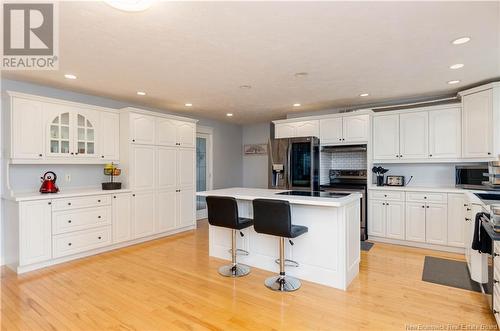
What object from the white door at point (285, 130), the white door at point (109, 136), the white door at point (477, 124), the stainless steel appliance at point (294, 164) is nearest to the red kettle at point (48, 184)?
the white door at point (109, 136)

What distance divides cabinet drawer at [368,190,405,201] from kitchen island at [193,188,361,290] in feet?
5.14

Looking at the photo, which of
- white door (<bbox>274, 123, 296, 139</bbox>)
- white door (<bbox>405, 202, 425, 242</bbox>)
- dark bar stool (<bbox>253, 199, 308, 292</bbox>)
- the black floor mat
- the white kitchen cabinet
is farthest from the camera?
white door (<bbox>274, 123, 296, 139</bbox>)

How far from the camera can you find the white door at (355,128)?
4.70m

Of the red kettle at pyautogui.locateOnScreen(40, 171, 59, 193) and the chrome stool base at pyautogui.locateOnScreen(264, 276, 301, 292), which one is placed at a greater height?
the red kettle at pyautogui.locateOnScreen(40, 171, 59, 193)

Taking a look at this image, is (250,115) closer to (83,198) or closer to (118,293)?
(83,198)

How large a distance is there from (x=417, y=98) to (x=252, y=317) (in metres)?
4.39

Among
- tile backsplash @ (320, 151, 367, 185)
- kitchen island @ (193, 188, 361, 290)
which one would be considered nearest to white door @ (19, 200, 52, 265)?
kitchen island @ (193, 188, 361, 290)

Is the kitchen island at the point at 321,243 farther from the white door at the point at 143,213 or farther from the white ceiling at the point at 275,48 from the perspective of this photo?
the white door at the point at 143,213

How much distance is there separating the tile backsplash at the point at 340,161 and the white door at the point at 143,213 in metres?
3.18

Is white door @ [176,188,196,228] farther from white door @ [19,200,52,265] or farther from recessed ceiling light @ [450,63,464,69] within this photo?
recessed ceiling light @ [450,63,464,69]

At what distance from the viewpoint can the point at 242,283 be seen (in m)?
2.99

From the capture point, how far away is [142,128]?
4.62 metres

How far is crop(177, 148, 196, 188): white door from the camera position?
5.30 m

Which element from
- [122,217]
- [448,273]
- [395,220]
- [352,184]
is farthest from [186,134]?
[448,273]
